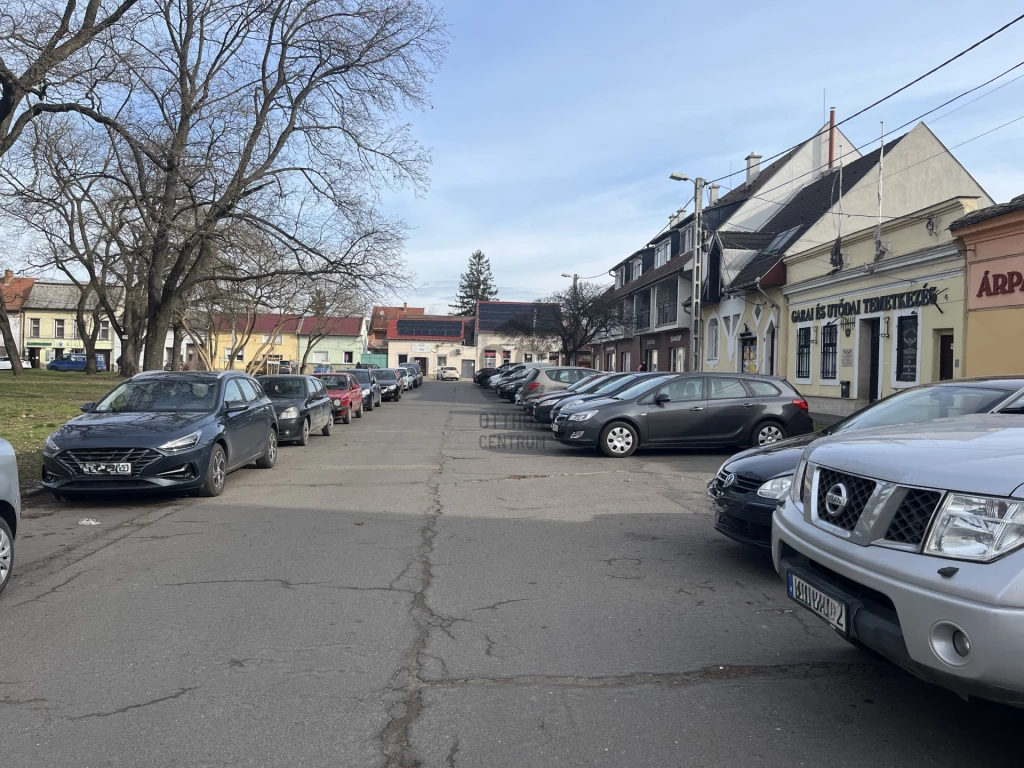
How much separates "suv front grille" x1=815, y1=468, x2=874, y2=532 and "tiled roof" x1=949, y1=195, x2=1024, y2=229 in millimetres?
13311

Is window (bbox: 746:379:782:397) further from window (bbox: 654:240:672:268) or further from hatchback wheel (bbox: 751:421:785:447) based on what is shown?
window (bbox: 654:240:672:268)

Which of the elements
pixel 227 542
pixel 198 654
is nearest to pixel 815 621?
pixel 198 654

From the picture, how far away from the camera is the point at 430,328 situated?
86.1 m

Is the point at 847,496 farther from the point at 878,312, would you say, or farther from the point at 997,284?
the point at 878,312

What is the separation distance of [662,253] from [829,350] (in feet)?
77.0

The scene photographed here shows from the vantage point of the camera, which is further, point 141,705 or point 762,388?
point 762,388

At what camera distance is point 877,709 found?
385cm

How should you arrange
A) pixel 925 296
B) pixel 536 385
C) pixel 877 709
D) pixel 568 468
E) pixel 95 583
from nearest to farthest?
pixel 877 709 < pixel 95 583 < pixel 568 468 < pixel 925 296 < pixel 536 385

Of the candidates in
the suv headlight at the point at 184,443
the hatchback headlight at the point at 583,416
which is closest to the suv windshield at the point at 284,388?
the hatchback headlight at the point at 583,416

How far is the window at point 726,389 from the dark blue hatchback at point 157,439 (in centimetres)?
773

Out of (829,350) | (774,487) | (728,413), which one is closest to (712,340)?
(829,350)

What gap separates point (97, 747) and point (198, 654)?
1.07m

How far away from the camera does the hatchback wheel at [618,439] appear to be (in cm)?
1388

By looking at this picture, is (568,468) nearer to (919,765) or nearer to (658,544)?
→ (658,544)
